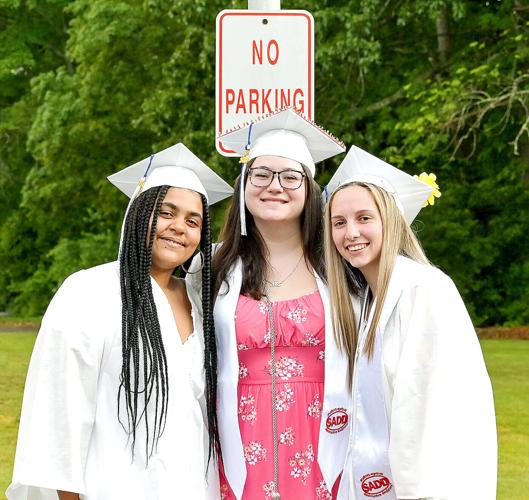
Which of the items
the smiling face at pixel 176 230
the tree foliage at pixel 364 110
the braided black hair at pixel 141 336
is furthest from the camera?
the tree foliage at pixel 364 110

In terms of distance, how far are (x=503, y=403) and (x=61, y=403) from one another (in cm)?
977

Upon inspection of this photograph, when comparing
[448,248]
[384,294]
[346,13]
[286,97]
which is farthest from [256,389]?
[448,248]

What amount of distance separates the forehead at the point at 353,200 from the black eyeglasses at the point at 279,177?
1.10ft

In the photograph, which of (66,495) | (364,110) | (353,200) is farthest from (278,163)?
(364,110)

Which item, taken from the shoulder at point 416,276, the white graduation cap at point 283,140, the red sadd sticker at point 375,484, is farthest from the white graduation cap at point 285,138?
the red sadd sticker at point 375,484

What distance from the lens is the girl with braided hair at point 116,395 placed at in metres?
3.81

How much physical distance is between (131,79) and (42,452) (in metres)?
19.1

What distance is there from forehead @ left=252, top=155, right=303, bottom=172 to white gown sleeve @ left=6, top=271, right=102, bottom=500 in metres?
1.05

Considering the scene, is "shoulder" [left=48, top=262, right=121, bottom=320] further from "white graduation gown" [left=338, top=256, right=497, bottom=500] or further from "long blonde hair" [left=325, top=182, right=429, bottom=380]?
"white graduation gown" [left=338, top=256, right=497, bottom=500]

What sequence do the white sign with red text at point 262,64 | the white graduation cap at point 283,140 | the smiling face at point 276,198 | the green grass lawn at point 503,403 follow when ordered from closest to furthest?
1. the smiling face at point 276,198
2. the white graduation cap at point 283,140
3. the white sign with red text at point 262,64
4. the green grass lawn at point 503,403

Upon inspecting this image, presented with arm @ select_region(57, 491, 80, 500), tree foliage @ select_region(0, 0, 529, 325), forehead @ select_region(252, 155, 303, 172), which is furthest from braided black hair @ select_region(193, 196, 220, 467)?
tree foliage @ select_region(0, 0, 529, 325)

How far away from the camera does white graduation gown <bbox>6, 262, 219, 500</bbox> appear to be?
3.81 m

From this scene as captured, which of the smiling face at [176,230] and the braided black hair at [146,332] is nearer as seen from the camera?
the braided black hair at [146,332]

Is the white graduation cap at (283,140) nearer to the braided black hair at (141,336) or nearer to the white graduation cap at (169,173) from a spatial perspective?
the white graduation cap at (169,173)
